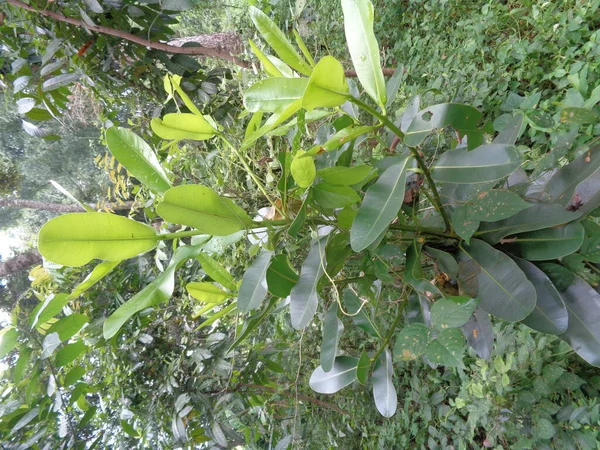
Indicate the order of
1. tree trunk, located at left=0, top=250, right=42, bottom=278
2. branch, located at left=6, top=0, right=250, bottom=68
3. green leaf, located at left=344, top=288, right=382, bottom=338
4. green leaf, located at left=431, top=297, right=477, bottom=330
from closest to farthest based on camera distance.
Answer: green leaf, located at left=431, top=297, right=477, bottom=330
green leaf, located at left=344, top=288, right=382, bottom=338
branch, located at left=6, top=0, right=250, bottom=68
tree trunk, located at left=0, top=250, right=42, bottom=278

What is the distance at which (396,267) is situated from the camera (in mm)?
635

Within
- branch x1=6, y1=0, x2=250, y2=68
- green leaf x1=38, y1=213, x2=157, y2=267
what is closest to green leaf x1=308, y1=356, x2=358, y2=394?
green leaf x1=38, y1=213, x2=157, y2=267

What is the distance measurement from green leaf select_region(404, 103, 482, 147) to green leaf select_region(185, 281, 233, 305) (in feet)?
1.23

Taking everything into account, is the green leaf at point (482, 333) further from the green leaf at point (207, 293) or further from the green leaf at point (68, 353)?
the green leaf at point (68, 353)

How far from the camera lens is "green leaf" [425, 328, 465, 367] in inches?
17.2

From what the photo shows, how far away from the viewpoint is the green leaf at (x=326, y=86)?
0.31 meters

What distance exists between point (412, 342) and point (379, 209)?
19cm

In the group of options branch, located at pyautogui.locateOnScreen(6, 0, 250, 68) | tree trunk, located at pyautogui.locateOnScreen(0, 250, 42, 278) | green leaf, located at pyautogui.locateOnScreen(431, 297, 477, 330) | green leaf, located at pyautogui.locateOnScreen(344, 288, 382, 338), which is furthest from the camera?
tree trunk, located at pyautogui.locateOnScreen(0, 250, 42, 278)

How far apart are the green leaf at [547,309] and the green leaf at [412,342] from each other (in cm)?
14

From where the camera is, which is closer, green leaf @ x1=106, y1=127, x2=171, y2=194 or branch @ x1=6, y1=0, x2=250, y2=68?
green leaf @ x1=106, y1=127, x2=171, y2=194

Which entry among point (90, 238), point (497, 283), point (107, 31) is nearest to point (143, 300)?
point (90, 238)

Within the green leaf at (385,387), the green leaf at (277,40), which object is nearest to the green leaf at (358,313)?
the green leaf at (385,387)

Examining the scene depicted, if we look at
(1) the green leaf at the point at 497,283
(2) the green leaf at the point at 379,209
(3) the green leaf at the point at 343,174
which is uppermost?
(3) the green leaf at the point at 343,174

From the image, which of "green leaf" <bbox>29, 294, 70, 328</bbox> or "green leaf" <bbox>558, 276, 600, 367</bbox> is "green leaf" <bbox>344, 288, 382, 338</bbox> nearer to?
"green leaf" <bbox>558, 276, 600, 367</bbox>
